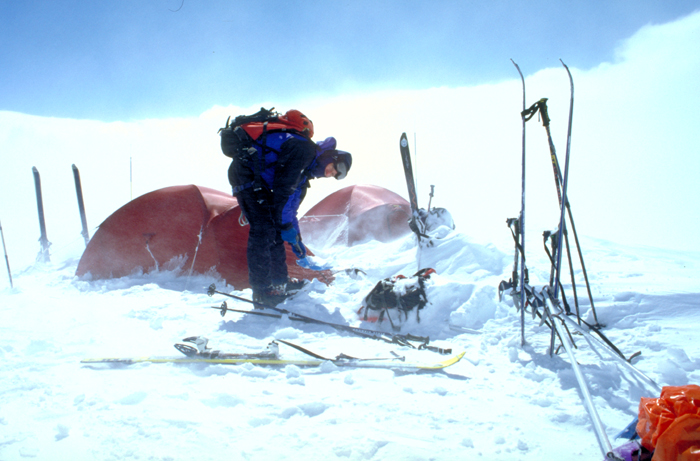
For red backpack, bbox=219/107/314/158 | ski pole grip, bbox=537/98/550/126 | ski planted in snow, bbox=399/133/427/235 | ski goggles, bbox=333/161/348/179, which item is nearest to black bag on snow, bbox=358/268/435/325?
ski goggles, bbox=333/161/348/179

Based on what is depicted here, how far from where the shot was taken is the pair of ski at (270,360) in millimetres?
2280

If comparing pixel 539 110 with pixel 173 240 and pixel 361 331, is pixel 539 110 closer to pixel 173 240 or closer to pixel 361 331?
pixel 361 331

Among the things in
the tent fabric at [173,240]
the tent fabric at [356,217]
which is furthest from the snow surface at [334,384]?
the tent fabric at [356,217]

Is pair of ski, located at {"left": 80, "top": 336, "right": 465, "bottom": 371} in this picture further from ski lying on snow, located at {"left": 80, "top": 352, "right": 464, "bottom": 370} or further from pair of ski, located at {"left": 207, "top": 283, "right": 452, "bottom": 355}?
pair of ski, located at {"left": 207, "top": 283, "right": 452, "bottom": 355}

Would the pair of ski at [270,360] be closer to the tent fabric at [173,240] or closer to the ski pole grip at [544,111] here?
the ski pole grip at [544,111]

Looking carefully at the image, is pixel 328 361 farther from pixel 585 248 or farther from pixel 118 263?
pixel 118 263

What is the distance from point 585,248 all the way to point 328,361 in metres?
4.16

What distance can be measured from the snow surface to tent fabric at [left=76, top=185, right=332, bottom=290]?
1574mm

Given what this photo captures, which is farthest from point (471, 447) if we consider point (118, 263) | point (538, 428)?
point (118, 263)

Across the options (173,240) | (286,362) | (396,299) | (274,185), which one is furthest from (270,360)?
(173,240)

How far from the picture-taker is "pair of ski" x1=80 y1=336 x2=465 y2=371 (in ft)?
7.48

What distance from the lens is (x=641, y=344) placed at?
2.32 metres

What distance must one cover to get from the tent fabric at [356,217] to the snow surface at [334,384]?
198 inches

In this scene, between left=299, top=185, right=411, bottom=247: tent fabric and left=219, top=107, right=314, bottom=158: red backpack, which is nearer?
left=219, top=107, right=314, bottom=158: red backpack
